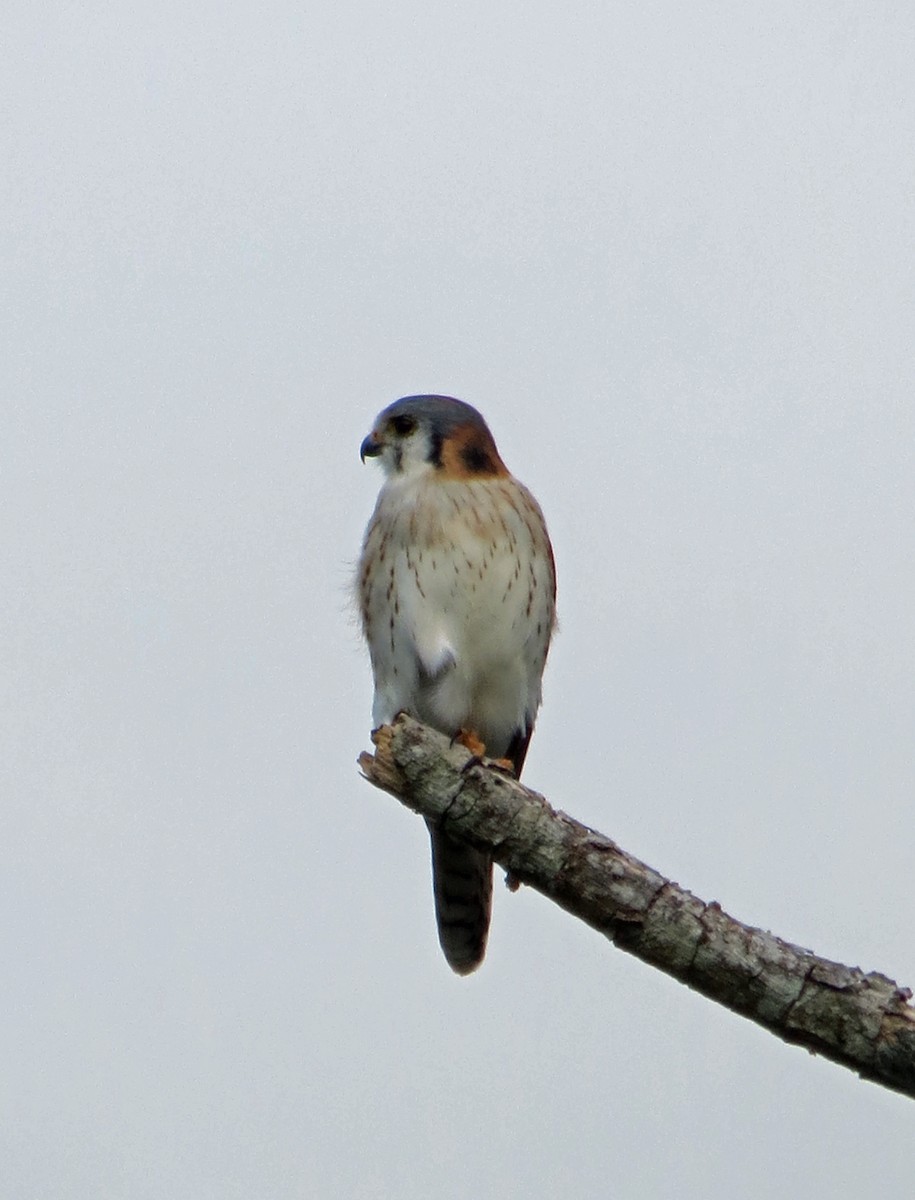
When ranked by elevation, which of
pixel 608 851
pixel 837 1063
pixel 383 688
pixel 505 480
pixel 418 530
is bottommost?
pixel 837 1063

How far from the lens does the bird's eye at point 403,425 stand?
6824 mm

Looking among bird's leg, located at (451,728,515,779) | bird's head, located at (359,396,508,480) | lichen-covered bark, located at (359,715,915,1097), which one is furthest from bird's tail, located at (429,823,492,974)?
lichen-covered bark, located at (359,715,915,1097)

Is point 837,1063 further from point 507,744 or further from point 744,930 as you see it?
point 507,744

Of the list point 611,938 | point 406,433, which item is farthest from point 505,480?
point 611,938

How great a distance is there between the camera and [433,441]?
22.1 ft

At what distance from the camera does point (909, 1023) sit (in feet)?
13.0

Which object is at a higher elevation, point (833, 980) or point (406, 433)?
point (406, 433)

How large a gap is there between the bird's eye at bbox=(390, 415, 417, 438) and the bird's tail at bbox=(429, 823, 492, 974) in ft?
5.33

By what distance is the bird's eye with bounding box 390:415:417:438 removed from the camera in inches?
269

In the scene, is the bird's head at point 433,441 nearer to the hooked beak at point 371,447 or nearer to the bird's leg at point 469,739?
the hooked beak at point 371,447

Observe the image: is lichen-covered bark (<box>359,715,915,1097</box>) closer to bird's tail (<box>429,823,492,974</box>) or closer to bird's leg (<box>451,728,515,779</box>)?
bird's leg (<box>451,728,515,779</box>)

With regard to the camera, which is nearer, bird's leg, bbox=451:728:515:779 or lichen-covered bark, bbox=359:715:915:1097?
lichen-covered bark, bbox=359:715:915:1097

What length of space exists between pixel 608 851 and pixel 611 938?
0.73ft

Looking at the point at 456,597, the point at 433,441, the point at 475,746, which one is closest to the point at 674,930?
the point at 475,746
